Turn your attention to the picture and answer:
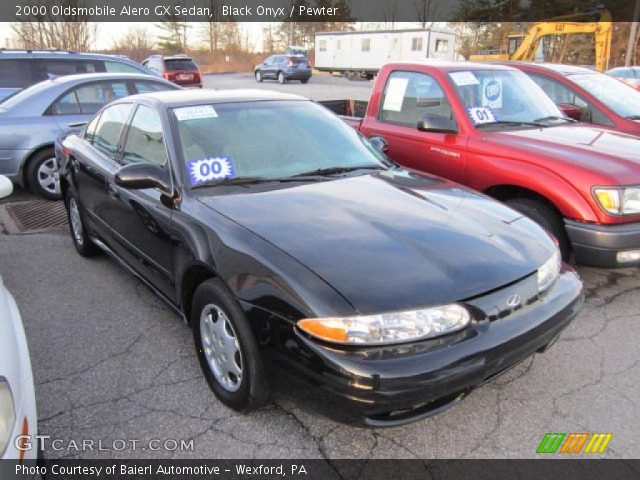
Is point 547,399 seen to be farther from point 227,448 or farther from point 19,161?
point 19,161

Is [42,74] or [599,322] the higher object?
[42,74]

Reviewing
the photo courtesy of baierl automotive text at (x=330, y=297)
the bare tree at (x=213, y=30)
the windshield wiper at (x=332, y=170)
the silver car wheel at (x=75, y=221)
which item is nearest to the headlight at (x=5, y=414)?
the photo courtesy of baierl automotive text at (x=330, y=297)

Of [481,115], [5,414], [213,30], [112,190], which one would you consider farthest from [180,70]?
[213,30]

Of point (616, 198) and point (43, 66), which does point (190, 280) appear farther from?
point (43, 66)

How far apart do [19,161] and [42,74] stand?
296 centimetres

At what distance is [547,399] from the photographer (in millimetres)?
2676

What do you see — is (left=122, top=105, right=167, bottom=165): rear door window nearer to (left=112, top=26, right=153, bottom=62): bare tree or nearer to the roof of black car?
the roof of black car

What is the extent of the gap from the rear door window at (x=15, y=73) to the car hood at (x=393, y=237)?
738 centimetres

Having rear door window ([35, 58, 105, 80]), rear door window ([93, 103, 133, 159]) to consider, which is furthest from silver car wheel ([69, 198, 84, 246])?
rear door window ([35, 58, 105, 80])

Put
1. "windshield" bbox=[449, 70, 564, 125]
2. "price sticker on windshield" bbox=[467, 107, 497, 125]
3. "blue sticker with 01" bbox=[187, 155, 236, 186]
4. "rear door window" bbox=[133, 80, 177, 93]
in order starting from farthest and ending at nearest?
1. "rear door window" bbox=[133, 80, 177, 93]
2. "windshield" bbox=[449, 70, 564, 125]
3. "price sticker on windshield" bbox=[467, 107, 497, 125]
4. "blue sticker with 01" bbox=[187, 155, 236, 186]

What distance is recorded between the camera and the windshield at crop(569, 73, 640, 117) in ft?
19.3

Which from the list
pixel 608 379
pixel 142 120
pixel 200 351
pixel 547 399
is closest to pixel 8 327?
pixel 200 351

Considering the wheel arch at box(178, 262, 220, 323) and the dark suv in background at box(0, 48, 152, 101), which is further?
the dark suv in background at box(0, 48, 152, 101)

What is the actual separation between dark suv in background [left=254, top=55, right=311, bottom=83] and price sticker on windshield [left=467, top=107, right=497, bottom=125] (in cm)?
2762
